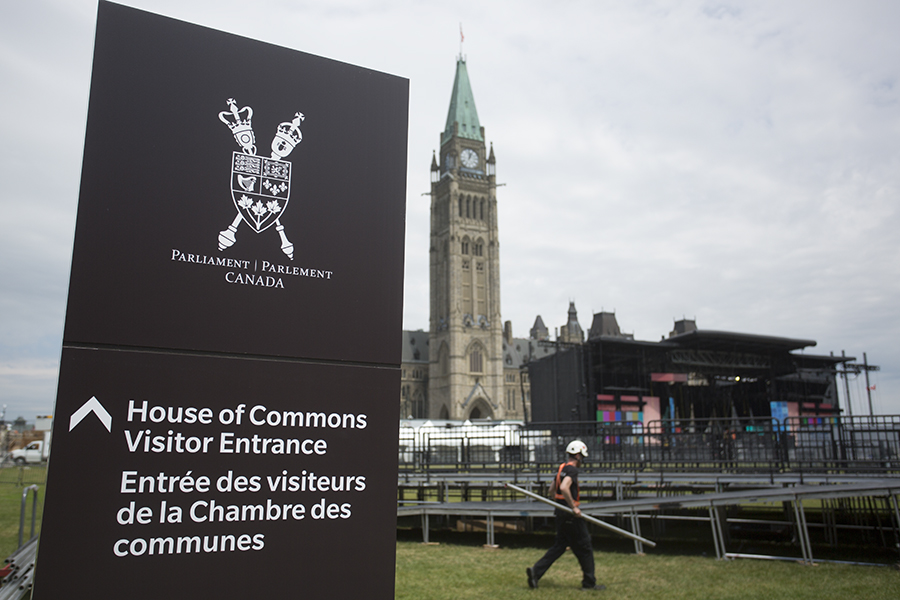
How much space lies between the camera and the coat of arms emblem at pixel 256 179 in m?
2.86

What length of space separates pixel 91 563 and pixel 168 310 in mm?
1017

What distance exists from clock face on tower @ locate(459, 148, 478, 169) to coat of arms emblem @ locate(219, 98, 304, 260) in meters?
98.8

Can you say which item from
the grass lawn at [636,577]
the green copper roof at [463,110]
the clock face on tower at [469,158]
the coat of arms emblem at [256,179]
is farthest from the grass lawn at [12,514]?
the green copper roof at [463,110]

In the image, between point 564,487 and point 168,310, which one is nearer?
point 168,310

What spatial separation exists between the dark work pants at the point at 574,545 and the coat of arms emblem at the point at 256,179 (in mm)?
6488

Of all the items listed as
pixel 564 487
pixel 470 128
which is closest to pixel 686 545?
pixel 564 487

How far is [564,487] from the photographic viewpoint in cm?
819

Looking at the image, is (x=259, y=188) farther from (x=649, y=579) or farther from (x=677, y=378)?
(x=677, y=378)

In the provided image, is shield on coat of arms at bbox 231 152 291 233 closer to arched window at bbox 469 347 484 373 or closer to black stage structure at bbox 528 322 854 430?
black stage structure at bbox 528 322 854 430

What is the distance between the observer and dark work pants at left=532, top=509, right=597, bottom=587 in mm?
8047

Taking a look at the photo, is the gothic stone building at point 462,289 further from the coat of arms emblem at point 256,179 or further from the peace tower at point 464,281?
the coat of arms emblem at point 256,179

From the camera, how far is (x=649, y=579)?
28.5ft

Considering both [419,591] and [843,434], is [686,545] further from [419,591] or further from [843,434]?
[419,591]

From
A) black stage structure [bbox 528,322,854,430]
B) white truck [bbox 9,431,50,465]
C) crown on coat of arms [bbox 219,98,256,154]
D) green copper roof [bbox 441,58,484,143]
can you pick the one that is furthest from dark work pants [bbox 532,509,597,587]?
green copper roof [bbox 441,58,484,143]
